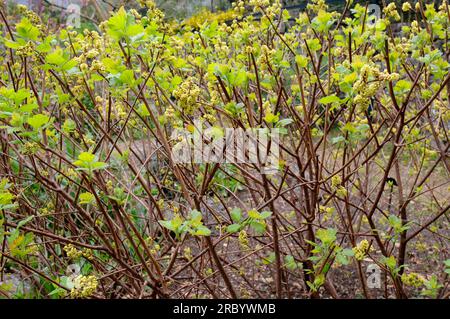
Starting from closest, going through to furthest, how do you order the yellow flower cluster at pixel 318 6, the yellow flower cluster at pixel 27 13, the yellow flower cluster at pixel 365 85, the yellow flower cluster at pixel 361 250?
1. the yellow flower cluster at pixel 365 85
2. the yellow flower cluster at pixel 361 250
3. the yellow flower cluster at pixel 27 13
4. the yellow flower cluster at pixel 318 6

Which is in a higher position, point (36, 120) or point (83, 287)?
point (36, 120)

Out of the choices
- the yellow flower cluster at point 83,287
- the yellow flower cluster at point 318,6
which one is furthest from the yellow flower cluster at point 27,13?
the yellow flower cluster at point 318,6

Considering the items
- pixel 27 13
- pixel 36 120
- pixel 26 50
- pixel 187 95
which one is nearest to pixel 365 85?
pixel 187 95

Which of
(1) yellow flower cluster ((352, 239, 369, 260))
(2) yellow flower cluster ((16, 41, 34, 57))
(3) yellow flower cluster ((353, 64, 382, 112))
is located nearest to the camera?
(3) yellow flower cluster ((353, 64, 382, 112))

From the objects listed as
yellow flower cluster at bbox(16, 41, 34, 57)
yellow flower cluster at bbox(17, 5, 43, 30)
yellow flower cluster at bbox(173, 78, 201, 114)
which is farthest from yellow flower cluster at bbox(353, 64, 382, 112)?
yellow flower cluster at bbox(17, 5, 43, 30)

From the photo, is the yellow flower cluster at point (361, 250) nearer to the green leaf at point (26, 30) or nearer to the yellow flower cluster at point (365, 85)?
the yellow flower cluster at point (365, 85)

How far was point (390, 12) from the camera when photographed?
1833 mm

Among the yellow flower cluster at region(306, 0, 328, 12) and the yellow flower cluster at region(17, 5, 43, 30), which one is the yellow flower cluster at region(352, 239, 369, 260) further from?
the yellow flower cluster at region(17, 5, 43, 30)

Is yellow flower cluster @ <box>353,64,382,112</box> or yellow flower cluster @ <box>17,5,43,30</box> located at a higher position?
yellow flower cluster @ <box>17,5,43,30</box>

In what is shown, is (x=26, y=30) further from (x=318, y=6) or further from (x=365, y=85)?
(x=318, y=6)

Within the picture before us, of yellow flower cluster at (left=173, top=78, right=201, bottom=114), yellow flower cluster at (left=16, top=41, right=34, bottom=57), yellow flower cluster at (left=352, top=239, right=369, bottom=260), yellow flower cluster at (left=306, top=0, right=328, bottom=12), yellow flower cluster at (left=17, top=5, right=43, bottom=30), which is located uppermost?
yellow flower cluster at (left=17, top=5, right=43, bottom=30)

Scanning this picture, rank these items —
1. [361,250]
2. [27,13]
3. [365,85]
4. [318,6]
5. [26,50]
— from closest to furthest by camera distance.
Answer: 1. [365,85]
2. [26,50]
3. [361,250]
4. [27,13]
5. [318,6]

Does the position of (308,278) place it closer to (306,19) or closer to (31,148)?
(306,19)
